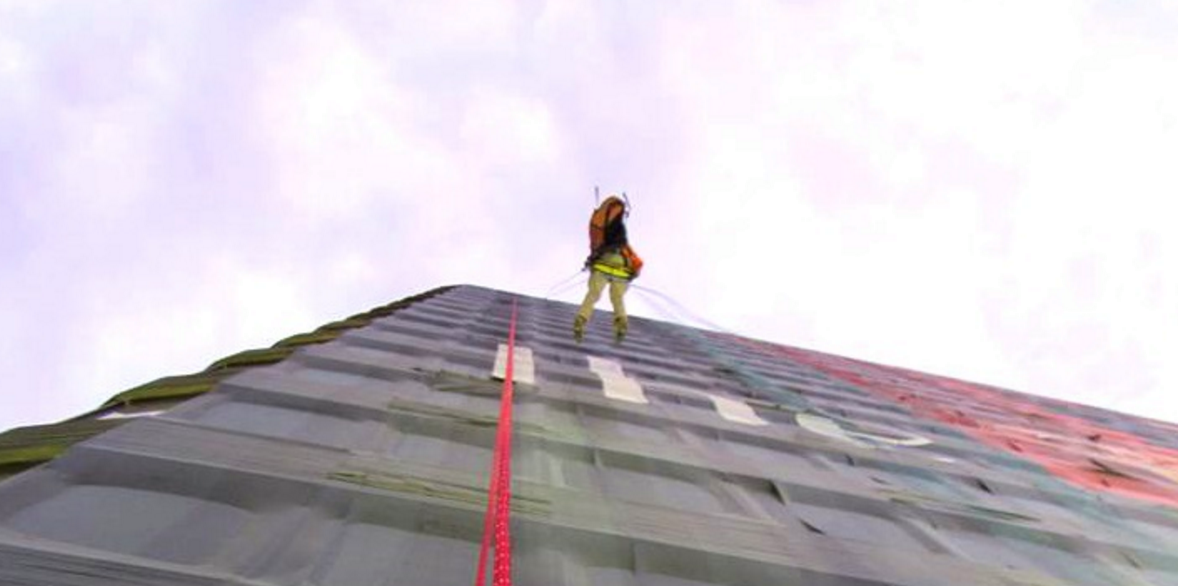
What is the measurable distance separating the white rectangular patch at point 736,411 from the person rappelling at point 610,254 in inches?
69.1

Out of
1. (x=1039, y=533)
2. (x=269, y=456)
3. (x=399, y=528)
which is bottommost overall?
(x=1039, y=533)

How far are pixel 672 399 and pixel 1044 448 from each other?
4.02 m

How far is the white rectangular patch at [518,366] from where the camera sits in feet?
20.0

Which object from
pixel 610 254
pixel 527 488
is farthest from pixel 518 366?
pixel 527 488

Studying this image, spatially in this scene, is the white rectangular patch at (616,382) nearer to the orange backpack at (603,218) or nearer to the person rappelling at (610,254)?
the person rappelling at (610,254)

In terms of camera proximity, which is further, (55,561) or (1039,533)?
(1039,533)

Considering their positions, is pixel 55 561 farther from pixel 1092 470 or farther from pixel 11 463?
Result: pixel 1092 470

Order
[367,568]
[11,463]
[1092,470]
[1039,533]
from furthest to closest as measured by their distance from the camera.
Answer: [1092,470] < [1039,533] < [11,463] < [367,568]

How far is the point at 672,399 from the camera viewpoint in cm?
695

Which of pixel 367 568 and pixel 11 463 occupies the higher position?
pixel 11 463

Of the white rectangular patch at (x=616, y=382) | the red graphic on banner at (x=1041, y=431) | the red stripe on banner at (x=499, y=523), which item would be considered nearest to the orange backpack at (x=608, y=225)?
the white rectangular patch at (x=616, y=382)

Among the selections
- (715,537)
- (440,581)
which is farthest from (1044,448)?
(440,581)

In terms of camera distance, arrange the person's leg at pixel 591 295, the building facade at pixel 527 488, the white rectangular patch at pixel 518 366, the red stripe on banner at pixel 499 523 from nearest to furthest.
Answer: the red stripe on banner at pixel 499 523 → the building facade at pixel 527 488 → the white rectangular patch at pixel 518 366 → the person's leg at pixel 591 295

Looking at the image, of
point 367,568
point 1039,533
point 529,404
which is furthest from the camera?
point 529,404
